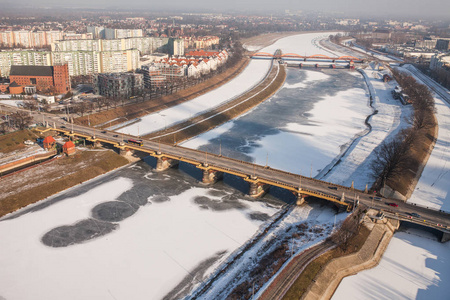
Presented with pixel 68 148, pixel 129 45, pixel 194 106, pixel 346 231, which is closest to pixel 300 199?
pixel 346 231

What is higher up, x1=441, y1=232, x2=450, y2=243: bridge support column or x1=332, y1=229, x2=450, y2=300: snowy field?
x1=441, y1=232, x2=450, y2=243: bridge support column

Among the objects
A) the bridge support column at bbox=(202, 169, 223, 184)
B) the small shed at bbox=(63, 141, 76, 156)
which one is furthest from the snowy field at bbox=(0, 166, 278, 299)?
the small shed at bbox=(63, 141, 76, 156)

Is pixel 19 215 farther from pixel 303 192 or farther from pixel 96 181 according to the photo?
pixel 303 192

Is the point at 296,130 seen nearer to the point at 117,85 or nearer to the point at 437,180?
the point at 437,180

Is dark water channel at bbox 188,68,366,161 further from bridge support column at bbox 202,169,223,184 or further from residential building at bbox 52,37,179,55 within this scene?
residential building at bbox 52,37,179,55

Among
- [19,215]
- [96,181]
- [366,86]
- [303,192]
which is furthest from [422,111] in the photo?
[19,215]

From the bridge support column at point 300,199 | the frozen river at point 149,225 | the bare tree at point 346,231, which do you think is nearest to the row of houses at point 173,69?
the frozen river at point 149,225
